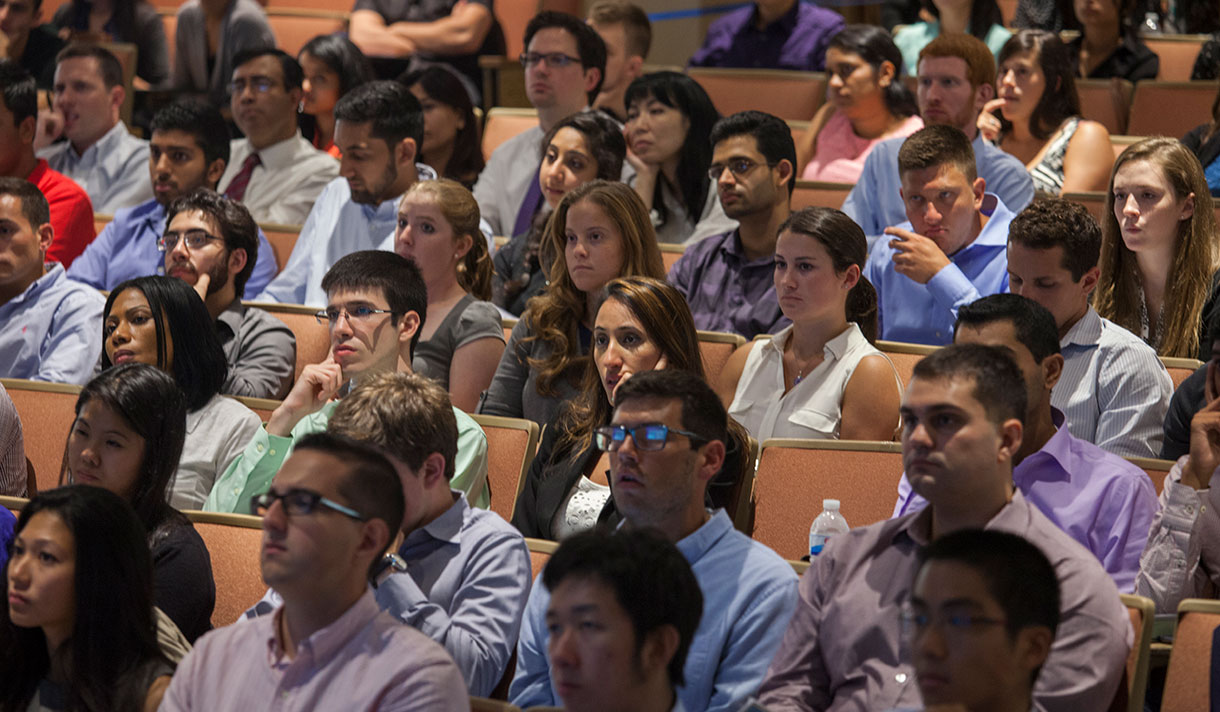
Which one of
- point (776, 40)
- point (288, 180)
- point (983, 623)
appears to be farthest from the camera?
point (776, 40)

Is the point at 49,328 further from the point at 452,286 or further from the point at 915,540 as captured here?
the point at 915,540

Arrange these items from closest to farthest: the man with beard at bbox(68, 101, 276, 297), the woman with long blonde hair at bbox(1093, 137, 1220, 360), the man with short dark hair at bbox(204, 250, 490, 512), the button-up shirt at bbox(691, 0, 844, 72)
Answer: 1. the man with short dark hair at bbox(204, 250, 490, 512)
2. the woman with long blonde hair at bbox(1093, 137, 1220, 360)
3. the man with beard at bbox(68, 101, 276, 297)
4. the button-up shirt at bbox(691, 0, 844, 72)

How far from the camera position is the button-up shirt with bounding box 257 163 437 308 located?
4.16m

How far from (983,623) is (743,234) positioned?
2192 mm

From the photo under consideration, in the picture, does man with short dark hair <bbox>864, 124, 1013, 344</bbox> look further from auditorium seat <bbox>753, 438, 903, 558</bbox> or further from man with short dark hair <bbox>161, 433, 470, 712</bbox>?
man with short dark hair <bbox>161, 433, 470, 712</bbox>

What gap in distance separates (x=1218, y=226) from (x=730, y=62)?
8.38 ft

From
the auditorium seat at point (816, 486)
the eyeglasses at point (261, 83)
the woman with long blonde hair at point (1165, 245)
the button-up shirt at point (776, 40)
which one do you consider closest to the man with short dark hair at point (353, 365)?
the auditorium seat at point (816, 486)

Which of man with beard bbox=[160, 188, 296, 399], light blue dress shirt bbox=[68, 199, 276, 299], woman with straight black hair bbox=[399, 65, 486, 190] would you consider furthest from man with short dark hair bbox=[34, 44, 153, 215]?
man with beard bbox=[160, 188, 296, 399]

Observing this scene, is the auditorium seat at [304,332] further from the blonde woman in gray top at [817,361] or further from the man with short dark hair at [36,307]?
the blonde woman in gray top at [817,361]

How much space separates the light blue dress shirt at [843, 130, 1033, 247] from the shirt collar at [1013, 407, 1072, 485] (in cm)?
164

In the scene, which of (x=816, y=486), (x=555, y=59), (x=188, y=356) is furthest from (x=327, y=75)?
(x=816, y=486)

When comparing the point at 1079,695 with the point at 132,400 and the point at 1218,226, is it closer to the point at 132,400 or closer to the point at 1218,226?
the point at 132,400

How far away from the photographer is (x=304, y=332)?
3514 millimetres

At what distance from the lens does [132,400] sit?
2443 mm
